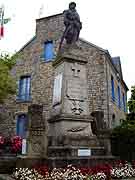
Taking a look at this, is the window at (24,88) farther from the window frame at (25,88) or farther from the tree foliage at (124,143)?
Answer: the tree foliage at (124,143)

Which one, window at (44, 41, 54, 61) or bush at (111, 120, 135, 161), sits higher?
window at (44, 41, 54, 61)

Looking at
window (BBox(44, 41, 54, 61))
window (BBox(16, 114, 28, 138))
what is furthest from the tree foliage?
window (BBox(44, 41, 54, 61))

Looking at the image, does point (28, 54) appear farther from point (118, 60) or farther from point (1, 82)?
point (118, 60)

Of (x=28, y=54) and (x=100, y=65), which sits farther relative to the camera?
(x=28, y=54)

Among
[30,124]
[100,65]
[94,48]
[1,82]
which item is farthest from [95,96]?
[30,124]

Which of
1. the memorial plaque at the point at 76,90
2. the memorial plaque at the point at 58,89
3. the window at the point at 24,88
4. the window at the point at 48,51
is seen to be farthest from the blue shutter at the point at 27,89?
the memorial plaque at the point at 76,90

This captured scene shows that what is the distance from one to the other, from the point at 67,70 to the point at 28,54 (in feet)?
36.9

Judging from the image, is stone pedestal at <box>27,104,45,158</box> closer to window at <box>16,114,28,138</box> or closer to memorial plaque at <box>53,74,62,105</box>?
memorial plaque at <box>53,74,62,105</box>

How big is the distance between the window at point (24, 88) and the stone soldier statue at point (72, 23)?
31.3 ft

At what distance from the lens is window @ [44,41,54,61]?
1822 centimetres

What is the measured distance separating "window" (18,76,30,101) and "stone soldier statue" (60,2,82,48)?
953cm

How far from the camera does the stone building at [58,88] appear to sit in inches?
309

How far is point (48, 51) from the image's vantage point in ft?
60.5

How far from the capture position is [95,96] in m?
16.0
